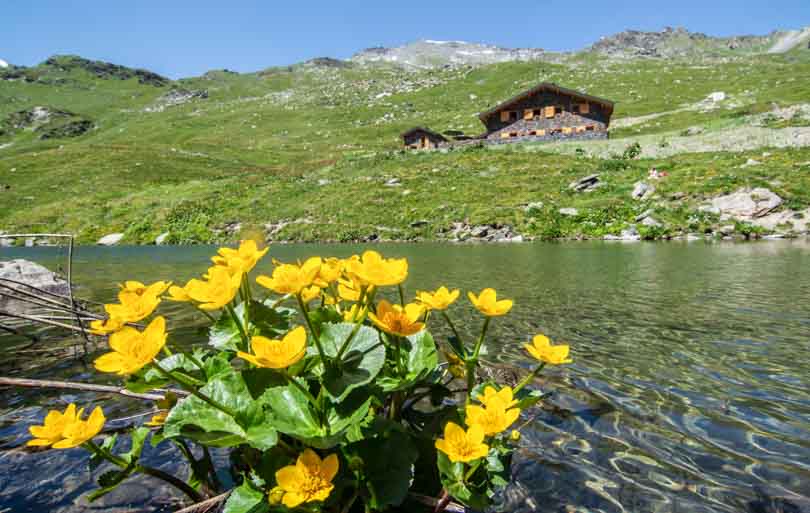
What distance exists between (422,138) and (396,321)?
78959mm

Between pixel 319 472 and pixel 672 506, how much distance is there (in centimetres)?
249

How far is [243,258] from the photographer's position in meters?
2.35

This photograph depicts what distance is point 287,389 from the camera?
82.5 inches

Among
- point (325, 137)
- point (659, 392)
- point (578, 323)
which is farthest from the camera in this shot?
point (325, 137)

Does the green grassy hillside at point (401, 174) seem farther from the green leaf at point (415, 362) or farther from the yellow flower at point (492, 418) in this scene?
the yellow flower at point (492, 418)

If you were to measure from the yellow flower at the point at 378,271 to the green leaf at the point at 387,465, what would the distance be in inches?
30.8

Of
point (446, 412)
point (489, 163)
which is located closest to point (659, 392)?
point (446, 412)

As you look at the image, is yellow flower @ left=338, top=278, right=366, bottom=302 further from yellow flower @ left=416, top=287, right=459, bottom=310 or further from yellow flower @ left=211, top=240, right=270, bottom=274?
yellow flower @ left=211, top=240, right=270, bottom=274

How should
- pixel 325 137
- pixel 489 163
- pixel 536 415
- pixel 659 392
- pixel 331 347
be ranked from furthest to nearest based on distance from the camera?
1. pixel 325 137
2. pixel 489 163
3. pixel 659 392
4. pixel 536 415
5. pixel 331 347

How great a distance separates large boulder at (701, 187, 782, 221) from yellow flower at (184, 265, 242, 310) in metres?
32.0

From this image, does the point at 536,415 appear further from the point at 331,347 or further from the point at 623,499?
the point at 331,347

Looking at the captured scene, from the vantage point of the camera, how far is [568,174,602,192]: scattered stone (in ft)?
117

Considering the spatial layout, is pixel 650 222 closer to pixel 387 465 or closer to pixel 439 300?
pixel 439 300

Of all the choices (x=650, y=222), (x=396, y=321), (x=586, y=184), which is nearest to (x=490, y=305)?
(x=396, y=321)
